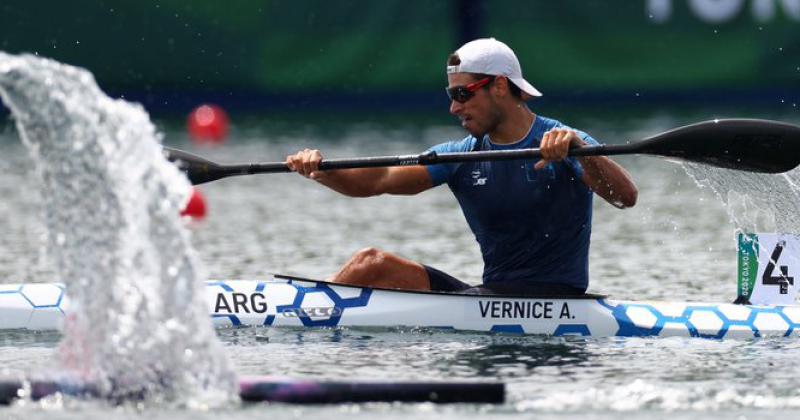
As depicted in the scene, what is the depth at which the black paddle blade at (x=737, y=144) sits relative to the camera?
9.71 meters

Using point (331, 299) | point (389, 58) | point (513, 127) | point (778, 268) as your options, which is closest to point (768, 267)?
point (778, 268)

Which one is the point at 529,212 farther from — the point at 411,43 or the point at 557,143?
the point at 411,43

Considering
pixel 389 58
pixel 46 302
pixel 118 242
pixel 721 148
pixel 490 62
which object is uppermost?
pixel 389 58

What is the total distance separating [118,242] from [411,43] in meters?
20.0

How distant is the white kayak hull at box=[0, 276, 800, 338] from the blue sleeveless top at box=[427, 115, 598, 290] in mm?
215

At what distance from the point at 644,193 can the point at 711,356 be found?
9.45m

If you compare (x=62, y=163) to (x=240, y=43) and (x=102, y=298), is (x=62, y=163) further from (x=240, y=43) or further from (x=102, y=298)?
(x=240, y=43)

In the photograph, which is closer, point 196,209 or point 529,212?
point 529,212

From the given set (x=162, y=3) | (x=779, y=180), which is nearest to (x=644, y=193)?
(x=779, y=180)

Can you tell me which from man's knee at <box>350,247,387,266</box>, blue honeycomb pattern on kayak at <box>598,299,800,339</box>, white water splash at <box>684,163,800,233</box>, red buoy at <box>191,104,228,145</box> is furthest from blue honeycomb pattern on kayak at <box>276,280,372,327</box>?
red buoy at <box>191,104,228,145</box>

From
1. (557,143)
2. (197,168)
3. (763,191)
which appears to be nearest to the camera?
(557,143)

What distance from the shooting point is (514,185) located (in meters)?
9.67

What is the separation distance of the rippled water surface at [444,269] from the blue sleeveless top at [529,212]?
440mm

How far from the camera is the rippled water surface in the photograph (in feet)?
25.2
